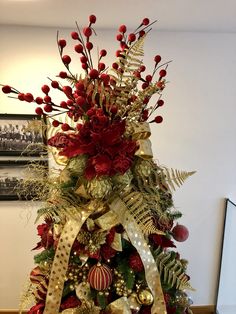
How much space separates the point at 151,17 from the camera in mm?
1612

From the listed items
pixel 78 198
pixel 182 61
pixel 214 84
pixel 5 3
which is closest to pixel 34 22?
pixel 5 3

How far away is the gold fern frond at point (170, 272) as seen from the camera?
862 mm

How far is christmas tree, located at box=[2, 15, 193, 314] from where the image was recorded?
780 millimetres

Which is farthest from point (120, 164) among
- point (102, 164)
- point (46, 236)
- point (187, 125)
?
point (187, 125)

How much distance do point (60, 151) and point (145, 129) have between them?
0.24m

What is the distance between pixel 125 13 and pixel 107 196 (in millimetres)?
1114

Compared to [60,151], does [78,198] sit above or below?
below

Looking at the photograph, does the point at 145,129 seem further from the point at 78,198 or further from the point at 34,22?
the point at 34,22

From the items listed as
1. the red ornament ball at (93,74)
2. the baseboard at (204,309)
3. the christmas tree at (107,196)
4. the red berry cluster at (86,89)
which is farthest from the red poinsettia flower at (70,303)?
the baseboard at (204,309)

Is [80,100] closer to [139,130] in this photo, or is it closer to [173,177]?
[139,130]

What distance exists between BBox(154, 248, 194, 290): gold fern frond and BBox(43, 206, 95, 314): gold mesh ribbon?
25 cm

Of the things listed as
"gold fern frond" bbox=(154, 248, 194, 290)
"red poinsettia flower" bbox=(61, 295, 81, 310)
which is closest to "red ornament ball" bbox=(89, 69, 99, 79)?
"gold fern frond" bbox=(154, 248, 194, 290)

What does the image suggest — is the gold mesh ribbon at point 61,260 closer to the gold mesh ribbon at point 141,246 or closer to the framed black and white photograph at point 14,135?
the gold mesh ribbon at point 141,246

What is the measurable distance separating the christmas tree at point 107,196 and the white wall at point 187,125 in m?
1.17
